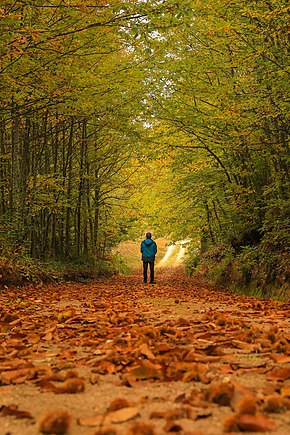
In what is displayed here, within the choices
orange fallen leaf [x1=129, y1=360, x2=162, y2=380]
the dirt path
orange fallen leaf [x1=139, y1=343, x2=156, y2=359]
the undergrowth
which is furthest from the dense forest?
orange fallen leaf [x1=129, y1=360, x2=162, y2=380]

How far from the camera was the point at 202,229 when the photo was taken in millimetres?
19062

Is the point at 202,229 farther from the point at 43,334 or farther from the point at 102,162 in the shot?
the point at 43,334

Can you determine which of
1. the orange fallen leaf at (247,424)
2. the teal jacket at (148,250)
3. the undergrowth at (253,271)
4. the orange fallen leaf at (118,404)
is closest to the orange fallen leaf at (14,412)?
the orange fallen leaf at (118,404)

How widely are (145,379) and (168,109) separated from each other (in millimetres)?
10724

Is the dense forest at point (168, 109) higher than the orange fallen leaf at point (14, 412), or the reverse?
the dense forest at point (168, 109)

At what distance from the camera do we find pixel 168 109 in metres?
12.5

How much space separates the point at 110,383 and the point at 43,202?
11.3 m

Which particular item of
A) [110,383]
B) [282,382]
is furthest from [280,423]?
[110,383]

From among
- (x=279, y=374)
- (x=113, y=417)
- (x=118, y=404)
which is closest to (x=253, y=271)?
(x=279, y=374)

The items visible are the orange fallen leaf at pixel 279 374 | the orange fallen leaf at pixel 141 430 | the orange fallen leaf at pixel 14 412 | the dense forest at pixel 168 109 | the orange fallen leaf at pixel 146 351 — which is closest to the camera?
the orange fallen leaf at pixel 141 430

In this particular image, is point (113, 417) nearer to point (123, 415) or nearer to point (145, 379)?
point (123, 415)

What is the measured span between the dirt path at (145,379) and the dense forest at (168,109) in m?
4.10

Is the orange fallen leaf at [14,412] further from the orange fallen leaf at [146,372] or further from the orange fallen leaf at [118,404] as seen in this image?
the orange fallen leaf at [146,372]

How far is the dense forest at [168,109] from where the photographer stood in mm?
7707
